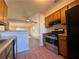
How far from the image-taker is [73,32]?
2828mm

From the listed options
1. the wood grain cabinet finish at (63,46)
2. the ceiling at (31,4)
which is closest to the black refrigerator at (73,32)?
the wood grain cabinet finish at (63,46)

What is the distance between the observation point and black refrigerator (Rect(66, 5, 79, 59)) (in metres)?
2.68

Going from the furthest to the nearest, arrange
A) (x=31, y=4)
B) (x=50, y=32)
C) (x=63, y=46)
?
(x=50, y=32), (x=31, y=4), (x=63, y=46)

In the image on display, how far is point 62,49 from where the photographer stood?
412cm

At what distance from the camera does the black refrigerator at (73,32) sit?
2676mm

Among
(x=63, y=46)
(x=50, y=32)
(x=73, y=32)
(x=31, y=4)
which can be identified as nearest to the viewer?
(x=73, y=32)

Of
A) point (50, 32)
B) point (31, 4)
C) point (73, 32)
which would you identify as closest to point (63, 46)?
point (73, 32)

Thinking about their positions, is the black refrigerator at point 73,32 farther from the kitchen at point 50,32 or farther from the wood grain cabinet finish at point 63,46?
→ the wood grain cabinet finish at point 63,46

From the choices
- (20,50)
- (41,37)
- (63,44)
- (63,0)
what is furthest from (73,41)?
(41,37)

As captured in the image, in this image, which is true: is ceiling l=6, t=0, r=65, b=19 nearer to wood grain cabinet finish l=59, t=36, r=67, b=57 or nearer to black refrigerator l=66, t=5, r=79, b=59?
wood grain cabinet finish l=59, t=36, r=67, b=57

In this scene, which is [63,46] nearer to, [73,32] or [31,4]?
[73,32]

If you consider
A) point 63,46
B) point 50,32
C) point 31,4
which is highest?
point 31,4

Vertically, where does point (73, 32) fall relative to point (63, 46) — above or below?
above

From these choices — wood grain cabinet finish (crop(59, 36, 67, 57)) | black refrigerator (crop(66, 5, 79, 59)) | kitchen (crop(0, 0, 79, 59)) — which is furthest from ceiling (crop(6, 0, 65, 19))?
black refrigerator (crop(66, 5, 79, 59))
